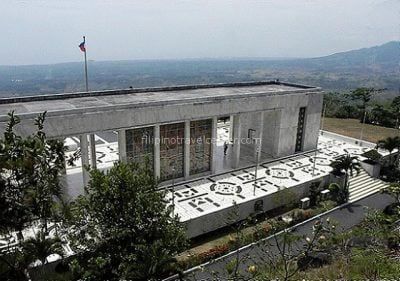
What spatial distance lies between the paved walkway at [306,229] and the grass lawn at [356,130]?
17950 mm

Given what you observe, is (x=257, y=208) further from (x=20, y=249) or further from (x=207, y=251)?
(x=20, y=249)

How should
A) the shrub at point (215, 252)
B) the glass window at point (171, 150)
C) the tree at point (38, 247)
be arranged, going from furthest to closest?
the glass window at point (171, 150)
the shrub at point (215, 252)
the tree at point (38, 247)

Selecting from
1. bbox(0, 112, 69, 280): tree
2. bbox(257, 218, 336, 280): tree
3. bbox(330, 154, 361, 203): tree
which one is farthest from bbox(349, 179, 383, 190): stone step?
bbox(0, 112, 69, 280): tree

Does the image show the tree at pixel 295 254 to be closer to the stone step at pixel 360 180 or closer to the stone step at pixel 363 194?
the stone step at pixel 363 194

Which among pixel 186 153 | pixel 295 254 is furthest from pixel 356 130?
pixel 295 254

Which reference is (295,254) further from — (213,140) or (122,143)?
(122,143)

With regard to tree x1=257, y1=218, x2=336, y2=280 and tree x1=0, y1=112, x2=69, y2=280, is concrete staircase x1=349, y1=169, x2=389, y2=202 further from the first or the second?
tree x1=0, y1=112, x2=69, y2=280

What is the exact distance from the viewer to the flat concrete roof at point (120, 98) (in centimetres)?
2084

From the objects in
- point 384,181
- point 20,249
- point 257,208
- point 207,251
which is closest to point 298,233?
point 257,208

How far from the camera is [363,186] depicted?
27.6 m

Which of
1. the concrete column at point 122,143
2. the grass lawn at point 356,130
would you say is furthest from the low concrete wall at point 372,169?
the concrete column at point 122,143

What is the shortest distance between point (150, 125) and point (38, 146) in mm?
12087

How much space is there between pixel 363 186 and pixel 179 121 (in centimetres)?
1660

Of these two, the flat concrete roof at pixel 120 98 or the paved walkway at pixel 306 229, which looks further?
the flat concrete roof at pixel 120 98
